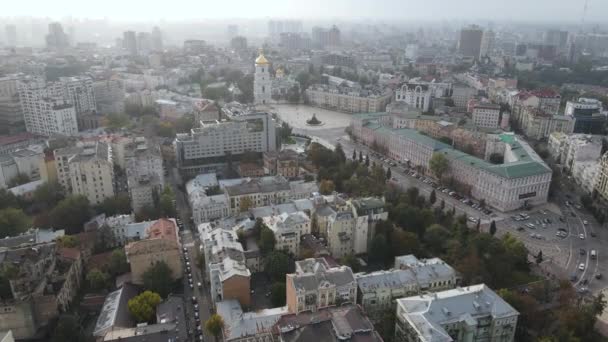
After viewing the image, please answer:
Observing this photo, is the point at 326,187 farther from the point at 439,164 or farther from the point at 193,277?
the point at 193,277

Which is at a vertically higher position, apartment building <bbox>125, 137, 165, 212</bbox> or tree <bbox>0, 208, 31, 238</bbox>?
apartment building <bbox>125, 137, 165, 212</bbox>

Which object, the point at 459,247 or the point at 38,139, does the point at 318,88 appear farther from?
the point at 459,247

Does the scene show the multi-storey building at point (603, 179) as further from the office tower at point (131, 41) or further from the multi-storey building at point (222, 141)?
the office tower at point (131, 41)

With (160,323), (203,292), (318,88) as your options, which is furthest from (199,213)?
(318,88)

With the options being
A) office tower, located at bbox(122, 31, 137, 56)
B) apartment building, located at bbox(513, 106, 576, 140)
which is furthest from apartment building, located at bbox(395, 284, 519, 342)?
office tower, located at bbox(122, 31, 137, 56)

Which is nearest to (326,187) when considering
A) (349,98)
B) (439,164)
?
(439,164)

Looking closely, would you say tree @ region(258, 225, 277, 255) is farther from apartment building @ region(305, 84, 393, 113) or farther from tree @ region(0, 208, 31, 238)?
apartment building @ region(305, 84, 393, 113)
